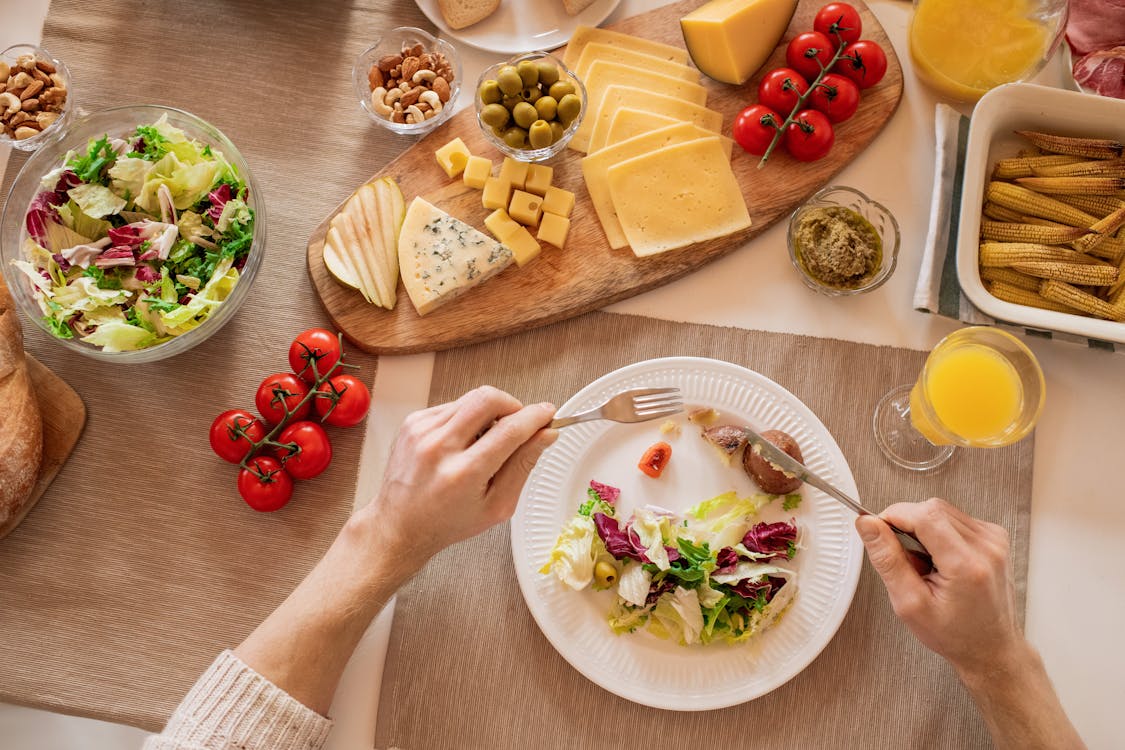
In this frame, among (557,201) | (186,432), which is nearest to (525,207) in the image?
(557,201)

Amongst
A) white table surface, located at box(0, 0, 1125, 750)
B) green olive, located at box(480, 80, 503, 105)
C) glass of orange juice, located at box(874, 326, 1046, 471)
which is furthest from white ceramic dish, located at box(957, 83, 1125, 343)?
green olive, located at box(480, 80, 503, 105)

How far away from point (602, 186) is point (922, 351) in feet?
3.25

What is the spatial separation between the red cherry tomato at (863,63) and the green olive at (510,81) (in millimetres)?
891

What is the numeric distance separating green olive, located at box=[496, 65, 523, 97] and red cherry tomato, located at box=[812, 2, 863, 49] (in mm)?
874

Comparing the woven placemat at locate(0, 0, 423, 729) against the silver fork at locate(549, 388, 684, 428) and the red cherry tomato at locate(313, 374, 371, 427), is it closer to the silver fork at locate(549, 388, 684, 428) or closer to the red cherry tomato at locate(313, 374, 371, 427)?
the red cherry tomato at locate(313, 374, 371, 427)

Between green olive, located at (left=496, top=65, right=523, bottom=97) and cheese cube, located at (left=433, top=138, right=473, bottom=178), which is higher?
green olive, located at (left=496, top=65, right=523, bottom=97)

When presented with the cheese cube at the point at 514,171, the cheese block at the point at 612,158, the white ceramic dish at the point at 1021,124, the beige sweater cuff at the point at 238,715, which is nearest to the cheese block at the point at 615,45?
A: the cheese block at the point at 612,158

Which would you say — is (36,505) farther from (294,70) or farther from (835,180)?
(835,180)

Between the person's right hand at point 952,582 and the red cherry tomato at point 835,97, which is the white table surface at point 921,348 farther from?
the person's right hand at point 952,582

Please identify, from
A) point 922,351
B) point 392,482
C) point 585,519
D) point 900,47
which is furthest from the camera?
point 900,47

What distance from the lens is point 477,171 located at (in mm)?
2375

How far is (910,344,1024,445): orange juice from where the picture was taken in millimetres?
2121

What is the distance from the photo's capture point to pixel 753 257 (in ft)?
7.94

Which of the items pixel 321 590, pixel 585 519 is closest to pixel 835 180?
pixel 585 519
